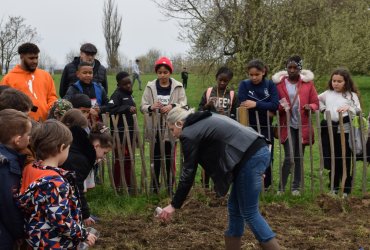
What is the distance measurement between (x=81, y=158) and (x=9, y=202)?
92 centimetres

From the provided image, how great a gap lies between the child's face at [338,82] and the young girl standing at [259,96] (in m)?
0.71

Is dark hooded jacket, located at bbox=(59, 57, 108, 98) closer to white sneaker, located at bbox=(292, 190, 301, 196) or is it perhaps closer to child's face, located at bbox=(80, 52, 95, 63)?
child's face, located at bbox=(80, 52, 95, 63)

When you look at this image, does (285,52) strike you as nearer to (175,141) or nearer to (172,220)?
(175,141)

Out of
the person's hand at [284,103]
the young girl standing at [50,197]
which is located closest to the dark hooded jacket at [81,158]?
the young girl standing at [50,197]

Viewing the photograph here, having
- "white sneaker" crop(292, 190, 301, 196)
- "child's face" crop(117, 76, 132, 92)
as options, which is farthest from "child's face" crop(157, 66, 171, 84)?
"white sneaker" crop(292, 190, 301, 196)

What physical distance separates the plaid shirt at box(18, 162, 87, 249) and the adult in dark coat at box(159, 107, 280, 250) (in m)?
0.88

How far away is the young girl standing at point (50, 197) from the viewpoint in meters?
2.62

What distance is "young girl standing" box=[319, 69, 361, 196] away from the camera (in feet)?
20.0

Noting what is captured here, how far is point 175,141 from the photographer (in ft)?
19.9

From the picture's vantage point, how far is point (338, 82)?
6.12 m

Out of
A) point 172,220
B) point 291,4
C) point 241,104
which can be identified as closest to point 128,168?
point 172,220

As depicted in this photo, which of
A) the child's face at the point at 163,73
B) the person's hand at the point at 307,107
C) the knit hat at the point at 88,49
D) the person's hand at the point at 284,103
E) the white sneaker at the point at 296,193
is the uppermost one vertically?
the knit hat at the point at 88,49

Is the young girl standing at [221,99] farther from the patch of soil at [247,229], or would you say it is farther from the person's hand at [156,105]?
the patch of soil at [247,229]

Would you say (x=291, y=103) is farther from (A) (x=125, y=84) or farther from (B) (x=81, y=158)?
(B) (x=81, y=158)
